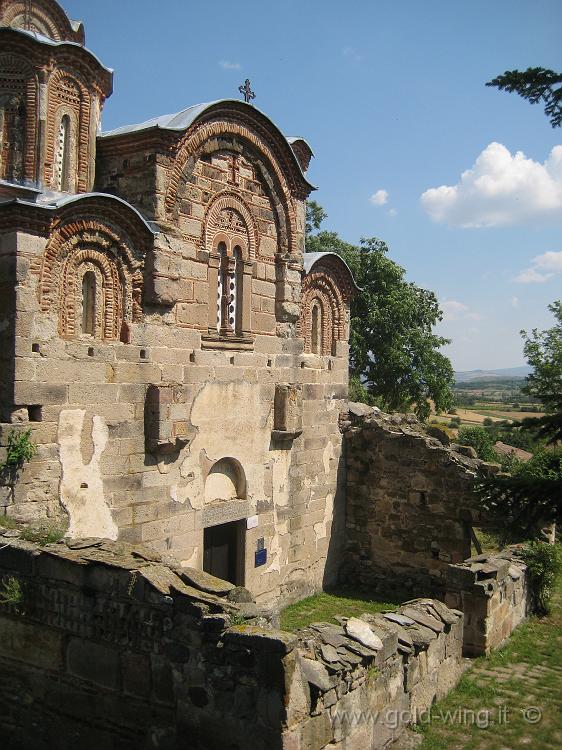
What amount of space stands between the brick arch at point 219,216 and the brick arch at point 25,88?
266 centimetres

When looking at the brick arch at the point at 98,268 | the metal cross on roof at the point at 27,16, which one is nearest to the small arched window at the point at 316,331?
the brick arch at the point at 98,268

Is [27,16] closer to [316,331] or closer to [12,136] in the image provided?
[12,136]

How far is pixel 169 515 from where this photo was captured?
10.0m

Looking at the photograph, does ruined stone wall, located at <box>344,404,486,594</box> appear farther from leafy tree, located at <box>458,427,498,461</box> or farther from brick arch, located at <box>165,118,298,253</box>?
leafy tree, located at <box>458,427,498,461</box>

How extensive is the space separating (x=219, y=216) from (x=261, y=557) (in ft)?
18.8

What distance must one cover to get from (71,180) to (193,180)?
1792 mm

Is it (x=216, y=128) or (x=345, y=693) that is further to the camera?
(x=216, y=128)

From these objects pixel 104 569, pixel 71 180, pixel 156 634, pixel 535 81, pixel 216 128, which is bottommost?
pixel 156 634

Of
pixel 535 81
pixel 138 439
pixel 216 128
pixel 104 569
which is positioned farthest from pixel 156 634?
pixel 216 128

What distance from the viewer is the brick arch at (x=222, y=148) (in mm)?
10211

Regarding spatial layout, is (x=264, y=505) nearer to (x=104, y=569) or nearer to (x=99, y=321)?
(x=99, y=321)

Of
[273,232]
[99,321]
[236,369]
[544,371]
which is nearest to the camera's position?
[99,321]

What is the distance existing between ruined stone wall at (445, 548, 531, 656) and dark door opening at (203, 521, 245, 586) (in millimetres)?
3464

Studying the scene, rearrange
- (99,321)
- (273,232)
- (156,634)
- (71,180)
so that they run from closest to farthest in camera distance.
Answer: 1. (156,634)
2. (99,321)
3. (71,180)
4. (273,232)
